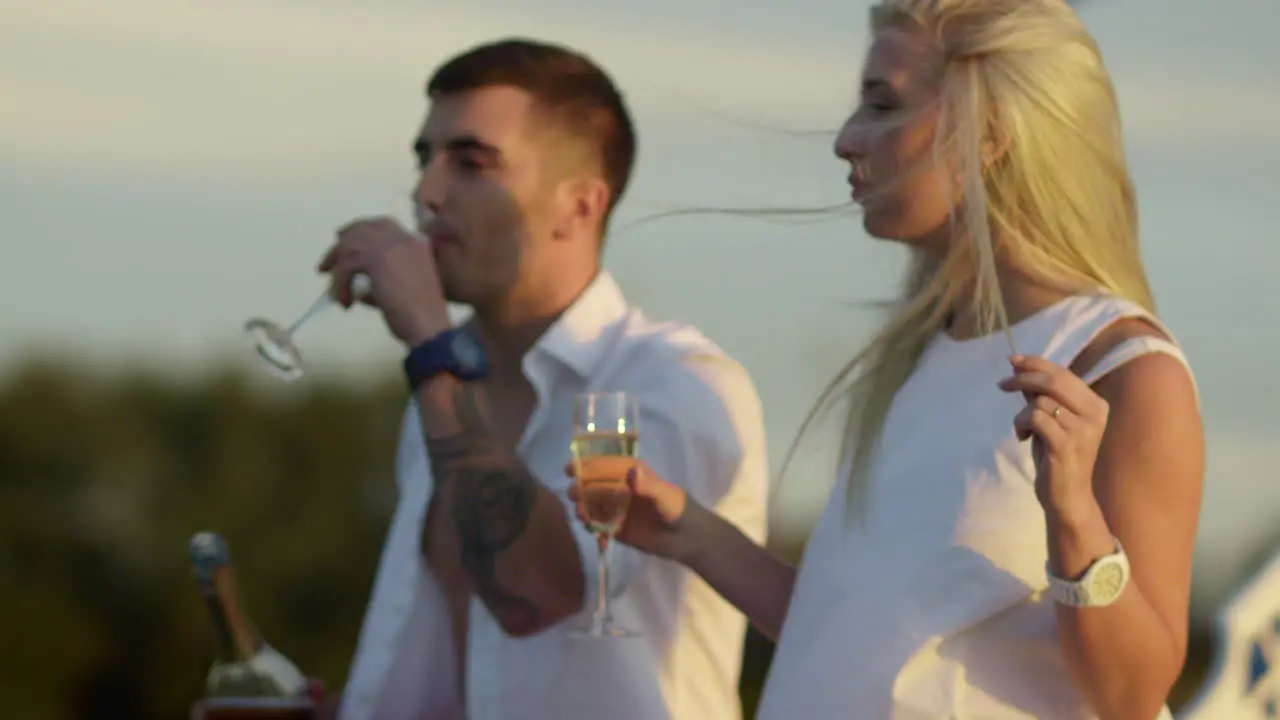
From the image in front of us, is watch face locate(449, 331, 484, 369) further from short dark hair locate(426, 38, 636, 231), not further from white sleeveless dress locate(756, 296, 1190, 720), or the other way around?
white sleeveless dress locate(756, 296, 1190, 720)

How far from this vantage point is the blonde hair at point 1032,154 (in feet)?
13.1

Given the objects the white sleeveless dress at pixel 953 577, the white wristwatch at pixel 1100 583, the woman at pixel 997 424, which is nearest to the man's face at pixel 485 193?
the woman at pixel 997 424

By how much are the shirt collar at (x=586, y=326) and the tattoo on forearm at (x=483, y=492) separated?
9.8 inches

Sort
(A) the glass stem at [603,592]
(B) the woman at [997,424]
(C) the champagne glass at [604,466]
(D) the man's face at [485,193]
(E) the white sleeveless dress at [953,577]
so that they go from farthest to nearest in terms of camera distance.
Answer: (D) the man's face at [485,193] → (A) the glass stem at [603,592] → (C) the champagne glass at [604,466] → (E) the white sleeveless dress at [953,577] → (B) the woman at [997,424]

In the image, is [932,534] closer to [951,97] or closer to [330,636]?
[951,97]

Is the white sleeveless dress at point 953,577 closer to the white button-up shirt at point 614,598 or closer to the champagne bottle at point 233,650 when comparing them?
the white button-up shirt at point 614,598

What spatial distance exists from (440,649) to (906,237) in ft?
6.18

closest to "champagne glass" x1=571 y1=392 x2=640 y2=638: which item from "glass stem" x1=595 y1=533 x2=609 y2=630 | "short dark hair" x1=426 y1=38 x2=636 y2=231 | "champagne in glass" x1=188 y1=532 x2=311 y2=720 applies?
"glass stem" x1=595 y1=533 x2=609 y2=630

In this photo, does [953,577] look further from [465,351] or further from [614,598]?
[465,351]

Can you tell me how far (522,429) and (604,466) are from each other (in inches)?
43.2

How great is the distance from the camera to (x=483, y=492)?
5309 mm

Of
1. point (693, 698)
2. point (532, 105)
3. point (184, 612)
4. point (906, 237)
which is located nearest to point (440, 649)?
point (693, 698)

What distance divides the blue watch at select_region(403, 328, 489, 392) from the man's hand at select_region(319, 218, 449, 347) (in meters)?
0.03

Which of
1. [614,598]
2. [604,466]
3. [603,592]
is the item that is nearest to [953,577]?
[604,466]
